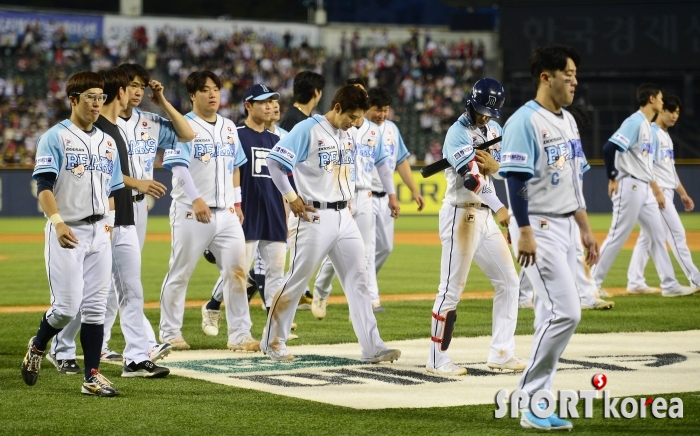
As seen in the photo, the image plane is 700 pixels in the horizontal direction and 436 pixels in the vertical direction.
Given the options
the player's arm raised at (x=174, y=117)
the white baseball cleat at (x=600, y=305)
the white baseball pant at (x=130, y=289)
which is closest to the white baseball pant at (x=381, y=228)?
the white baseball cleat at (x=600, y=305)

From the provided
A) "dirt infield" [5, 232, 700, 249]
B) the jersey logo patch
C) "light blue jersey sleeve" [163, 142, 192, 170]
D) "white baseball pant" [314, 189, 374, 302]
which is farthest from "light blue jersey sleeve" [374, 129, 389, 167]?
"dirt infield" [5, 232, 700, 249]

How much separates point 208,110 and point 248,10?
46.1 m

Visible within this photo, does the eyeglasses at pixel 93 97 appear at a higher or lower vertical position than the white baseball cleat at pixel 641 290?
higher

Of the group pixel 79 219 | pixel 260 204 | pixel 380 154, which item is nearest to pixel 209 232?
pixel 260 204

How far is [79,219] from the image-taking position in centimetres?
680

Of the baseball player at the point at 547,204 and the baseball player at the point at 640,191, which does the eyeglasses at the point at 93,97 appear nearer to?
the baseball player at the point at 547,204

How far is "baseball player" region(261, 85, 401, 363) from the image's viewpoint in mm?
7934

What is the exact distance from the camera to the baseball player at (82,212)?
673cm

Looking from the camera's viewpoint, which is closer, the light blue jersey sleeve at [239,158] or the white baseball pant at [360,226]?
the light blue jersey sleeve at [239,158]

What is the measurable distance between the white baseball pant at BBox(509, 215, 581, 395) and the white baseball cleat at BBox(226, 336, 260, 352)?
3.47 m

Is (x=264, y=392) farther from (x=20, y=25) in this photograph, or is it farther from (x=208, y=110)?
(x=20, y=25)

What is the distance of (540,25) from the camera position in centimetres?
3284

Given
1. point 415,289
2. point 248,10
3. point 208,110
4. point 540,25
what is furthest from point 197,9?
point 208,110

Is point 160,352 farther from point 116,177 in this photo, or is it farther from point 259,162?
point 259,162
